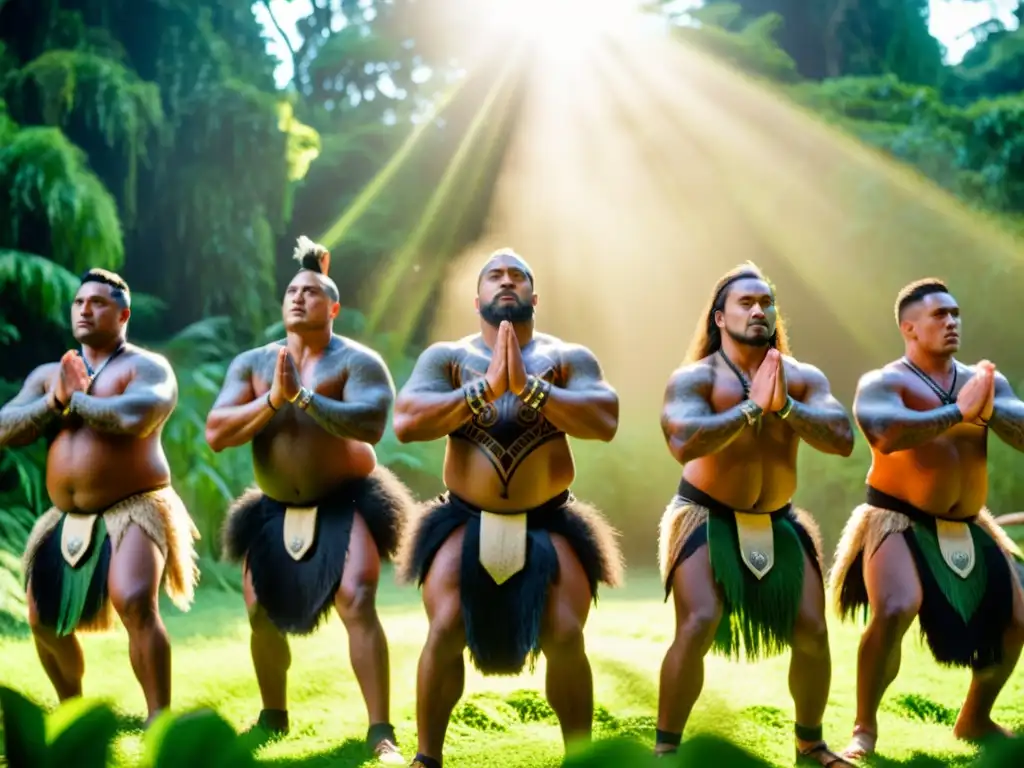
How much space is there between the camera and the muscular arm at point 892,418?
320 centimetres

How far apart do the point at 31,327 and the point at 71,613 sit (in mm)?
4059

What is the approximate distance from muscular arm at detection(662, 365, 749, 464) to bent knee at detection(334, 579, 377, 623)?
1.06m

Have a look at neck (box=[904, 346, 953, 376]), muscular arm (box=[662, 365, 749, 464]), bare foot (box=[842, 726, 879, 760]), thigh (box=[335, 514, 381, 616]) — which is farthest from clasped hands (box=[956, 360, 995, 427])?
thigh (box=[335, 514, 381, 616])

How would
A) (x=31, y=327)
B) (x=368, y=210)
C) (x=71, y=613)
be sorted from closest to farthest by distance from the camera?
(x=71, y=613)
(x=31, y=327)
(x=368, y=210)

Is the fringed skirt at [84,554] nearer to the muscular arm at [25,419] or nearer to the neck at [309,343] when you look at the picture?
the muscular arm at [25,419]

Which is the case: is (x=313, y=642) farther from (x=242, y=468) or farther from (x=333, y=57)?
(x=333, y=57)

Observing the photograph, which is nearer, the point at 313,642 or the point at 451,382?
the point at 451,382

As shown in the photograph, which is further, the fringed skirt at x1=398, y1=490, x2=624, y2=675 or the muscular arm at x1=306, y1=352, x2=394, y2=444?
the muscular arm at x1=306, y1=352, x2=394, y2=444

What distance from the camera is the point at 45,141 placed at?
21.4 ft

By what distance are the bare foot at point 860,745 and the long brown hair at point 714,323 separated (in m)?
1.23

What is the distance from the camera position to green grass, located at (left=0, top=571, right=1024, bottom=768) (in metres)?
3.50

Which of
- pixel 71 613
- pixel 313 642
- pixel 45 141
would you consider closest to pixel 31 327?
pixel 45 141

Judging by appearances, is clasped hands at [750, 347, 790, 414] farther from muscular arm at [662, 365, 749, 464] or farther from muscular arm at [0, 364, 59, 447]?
muscular arm at [0, 364, 59, 447]

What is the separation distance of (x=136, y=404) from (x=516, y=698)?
176cm
